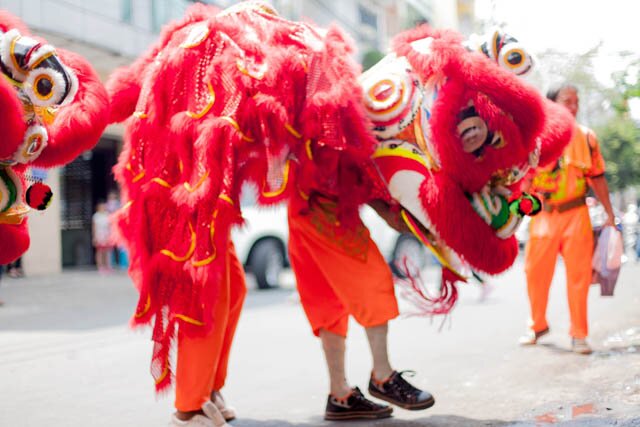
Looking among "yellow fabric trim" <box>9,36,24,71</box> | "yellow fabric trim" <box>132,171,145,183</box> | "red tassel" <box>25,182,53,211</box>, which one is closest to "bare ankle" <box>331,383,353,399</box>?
"yellow fabric trim" <box>132,171,145,183</box>

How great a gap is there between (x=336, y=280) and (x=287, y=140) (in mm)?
667

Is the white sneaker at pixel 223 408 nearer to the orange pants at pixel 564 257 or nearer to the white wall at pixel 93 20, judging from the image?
the orange pants at pixel 564 257

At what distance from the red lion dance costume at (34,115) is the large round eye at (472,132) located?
4.18 feet

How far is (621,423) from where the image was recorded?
115 inches

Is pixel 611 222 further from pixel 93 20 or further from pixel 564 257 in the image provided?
pixel 93 20

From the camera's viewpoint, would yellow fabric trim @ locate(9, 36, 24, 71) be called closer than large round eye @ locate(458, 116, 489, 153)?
Yes

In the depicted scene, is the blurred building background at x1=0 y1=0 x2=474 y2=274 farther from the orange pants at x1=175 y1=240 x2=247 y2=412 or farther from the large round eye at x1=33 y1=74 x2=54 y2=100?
the large round eye at x1=33 y1=74 x2=54 y2=100

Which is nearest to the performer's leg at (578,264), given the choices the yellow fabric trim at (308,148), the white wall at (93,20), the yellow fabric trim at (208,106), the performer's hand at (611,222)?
the performer's hand at (611,222)

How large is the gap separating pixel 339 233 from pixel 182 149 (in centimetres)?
76

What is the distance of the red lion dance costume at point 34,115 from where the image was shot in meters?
2.31

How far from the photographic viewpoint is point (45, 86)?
2.40 meters

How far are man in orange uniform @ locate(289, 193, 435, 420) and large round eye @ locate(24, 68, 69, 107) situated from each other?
1076 millimetres

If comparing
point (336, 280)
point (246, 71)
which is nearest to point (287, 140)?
point (246, 71)

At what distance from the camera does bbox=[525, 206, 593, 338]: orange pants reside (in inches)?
195
